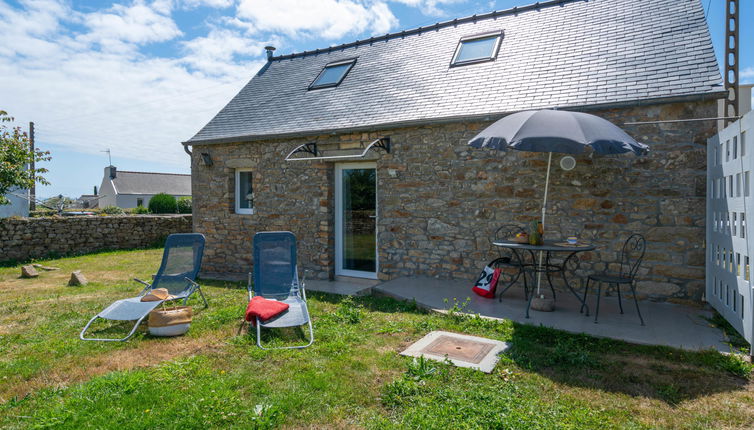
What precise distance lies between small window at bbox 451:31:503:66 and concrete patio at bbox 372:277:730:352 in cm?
414

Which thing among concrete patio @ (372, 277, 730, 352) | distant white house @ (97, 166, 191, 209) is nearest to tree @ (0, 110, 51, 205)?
concrete patio @ (372, 277, 730, 352)

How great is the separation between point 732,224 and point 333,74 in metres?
7.95

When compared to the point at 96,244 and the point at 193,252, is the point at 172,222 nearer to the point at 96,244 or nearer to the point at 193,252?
the point at 96,244

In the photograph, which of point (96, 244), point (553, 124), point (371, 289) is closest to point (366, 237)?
point (371, 289)

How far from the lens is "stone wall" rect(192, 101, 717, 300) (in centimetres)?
555

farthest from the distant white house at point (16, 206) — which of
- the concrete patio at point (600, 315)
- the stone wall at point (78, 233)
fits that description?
the concrete patio at point (600, 315)

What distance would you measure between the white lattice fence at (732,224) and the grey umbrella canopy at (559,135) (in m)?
0.82

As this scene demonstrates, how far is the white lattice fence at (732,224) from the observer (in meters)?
3.98

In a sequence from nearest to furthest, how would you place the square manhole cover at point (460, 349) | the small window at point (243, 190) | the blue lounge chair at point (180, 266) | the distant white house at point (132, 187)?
the square manhole cover at point (460, 349), the blue lounge chair at point (180, 266), the small window at point (243, 190), the distant white house at point (132, 187)

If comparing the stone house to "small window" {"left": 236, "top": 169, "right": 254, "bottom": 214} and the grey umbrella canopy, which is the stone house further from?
the grey umbrella canopy

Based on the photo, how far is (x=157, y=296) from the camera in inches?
209

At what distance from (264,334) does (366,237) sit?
342 cm

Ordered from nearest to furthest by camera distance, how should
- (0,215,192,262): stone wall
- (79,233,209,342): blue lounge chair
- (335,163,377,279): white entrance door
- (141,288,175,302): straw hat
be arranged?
(141,288,175,302): straw hat → (79,233,209,342): blue lounge chair → (335,163,377,279): white entrance door → (0,215,192,262): stone wall

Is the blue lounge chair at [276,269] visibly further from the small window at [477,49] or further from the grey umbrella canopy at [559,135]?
the small window at [477,49]
